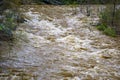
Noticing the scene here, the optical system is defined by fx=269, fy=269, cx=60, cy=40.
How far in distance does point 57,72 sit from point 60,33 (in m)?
3.61

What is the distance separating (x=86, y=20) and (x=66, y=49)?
4129 mm

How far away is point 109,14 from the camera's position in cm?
1046

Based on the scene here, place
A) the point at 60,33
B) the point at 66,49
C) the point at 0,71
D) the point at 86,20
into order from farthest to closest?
1. the point at 86,20
2. the point at 60,33
3. the point at 66,49
4. the point at 0,71

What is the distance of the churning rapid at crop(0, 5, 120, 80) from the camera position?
19.9 feet

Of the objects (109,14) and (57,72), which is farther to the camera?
(109,14)

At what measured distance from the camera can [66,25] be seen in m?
10.9

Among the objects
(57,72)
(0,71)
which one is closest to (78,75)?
(57,72)

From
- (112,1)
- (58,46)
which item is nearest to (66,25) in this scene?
(112,1)

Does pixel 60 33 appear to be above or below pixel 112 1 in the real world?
below

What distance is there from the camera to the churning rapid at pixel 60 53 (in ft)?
19.9

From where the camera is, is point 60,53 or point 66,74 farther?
point 60,53

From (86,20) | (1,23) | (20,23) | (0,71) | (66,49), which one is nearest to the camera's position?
(0,71)

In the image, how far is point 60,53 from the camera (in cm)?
754

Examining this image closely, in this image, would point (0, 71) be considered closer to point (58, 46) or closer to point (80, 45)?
point (58, 46)
